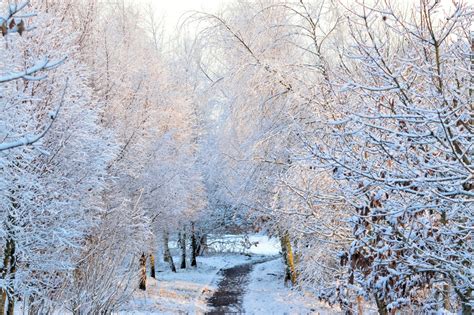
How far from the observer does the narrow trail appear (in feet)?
45.3

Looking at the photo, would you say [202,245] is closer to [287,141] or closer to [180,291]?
[180,291]

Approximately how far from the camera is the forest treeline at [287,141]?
344cm

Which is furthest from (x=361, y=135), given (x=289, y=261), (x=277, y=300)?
(x=289, y=261)

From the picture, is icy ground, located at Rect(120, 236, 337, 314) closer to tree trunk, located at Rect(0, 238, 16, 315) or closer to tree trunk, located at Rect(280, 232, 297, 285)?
tree trunk, located at Rect(280, 232, 297, 285)

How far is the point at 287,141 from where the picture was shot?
8898 millimetres

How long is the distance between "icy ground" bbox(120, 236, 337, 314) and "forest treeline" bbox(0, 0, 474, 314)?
7.05 ft

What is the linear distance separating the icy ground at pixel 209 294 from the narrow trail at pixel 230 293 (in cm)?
10

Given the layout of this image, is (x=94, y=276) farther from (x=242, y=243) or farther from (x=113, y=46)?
(x=242, y=243)

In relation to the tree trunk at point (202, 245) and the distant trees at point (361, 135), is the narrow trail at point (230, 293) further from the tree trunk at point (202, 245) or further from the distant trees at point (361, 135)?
the tree trunk at point (202, 245)

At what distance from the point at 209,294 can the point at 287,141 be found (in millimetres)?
9848

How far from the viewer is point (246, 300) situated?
15.4 metres

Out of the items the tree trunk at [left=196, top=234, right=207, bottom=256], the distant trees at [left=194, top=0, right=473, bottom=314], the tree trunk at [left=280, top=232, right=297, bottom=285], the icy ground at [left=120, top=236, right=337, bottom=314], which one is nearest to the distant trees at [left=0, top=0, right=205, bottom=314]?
the icy ground at [left=120, top=236, right=337, bottom=314]

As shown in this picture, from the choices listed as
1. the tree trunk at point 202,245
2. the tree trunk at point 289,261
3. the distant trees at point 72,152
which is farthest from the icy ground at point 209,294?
the tree trunk at point 202,245

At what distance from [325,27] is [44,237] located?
5.92 m
